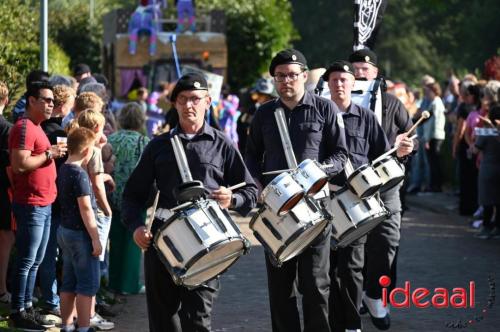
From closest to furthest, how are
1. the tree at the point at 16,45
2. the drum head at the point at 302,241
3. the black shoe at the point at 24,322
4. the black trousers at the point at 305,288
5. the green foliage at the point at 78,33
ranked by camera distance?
the drum head at the point at 302,241, the black trousers at the point at 305,288, the black shoe at the point at 24,322, the tree at the point at 16,45, the green foliage at the point at 78,33

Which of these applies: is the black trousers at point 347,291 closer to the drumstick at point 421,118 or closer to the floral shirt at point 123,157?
the drumstick at point 421,118

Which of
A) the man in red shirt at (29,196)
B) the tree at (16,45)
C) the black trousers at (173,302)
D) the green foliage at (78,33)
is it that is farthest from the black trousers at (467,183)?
the green foliage at (78,33)

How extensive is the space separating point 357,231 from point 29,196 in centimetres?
245

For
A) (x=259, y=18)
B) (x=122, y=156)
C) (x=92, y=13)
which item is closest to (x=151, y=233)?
(x=122, y=156)

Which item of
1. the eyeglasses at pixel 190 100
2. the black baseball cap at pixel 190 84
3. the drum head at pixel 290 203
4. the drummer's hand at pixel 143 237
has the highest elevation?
the black baseball cap at pixel 190 84

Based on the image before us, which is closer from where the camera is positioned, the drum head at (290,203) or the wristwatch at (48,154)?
the drum head at (290,203)

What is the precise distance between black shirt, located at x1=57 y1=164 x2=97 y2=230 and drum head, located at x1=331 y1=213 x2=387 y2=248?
1.79 metres

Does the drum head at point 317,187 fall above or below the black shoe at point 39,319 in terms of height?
above

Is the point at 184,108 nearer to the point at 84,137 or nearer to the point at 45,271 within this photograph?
the point at 84,137

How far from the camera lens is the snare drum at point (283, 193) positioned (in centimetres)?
735

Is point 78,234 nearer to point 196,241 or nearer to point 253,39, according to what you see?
point 196,241

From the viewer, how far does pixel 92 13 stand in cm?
3462

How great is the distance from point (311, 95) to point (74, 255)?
2.07 meters

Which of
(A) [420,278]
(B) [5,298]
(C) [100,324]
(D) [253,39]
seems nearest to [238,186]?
(C) [100,324]
